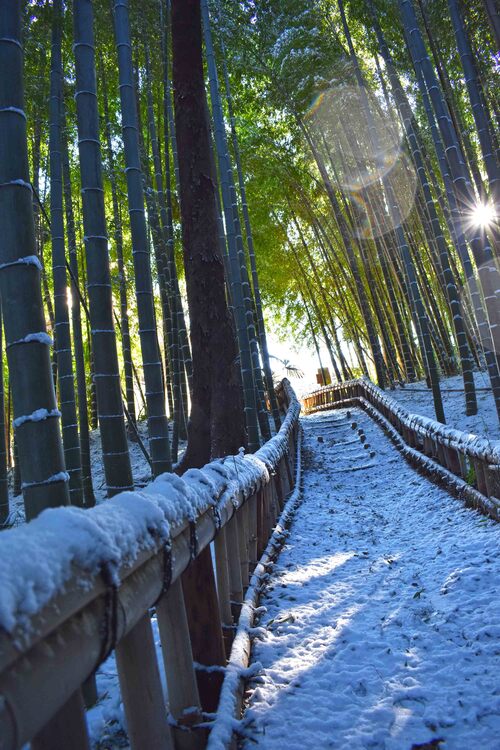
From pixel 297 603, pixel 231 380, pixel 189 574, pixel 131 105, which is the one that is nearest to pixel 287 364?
pixel 231 380

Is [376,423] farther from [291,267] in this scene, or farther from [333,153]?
[291,267]

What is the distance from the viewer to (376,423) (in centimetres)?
977

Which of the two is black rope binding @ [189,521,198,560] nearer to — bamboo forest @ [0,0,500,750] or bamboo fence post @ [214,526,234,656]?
bamboo forest @ [0,0,500,750]

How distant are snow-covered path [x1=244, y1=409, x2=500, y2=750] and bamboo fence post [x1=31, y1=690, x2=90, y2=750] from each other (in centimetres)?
87

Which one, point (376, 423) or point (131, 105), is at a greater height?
point (131, 105)

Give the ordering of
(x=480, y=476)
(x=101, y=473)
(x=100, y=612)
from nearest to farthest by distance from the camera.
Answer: (x=100, y=612), (x=480, y=476), (x=101, y=473)

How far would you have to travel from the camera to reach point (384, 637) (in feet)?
7.61

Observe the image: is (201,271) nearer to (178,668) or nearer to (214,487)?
(214,487)

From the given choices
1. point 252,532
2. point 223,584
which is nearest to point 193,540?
point 223,584

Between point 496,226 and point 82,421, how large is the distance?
6466mm

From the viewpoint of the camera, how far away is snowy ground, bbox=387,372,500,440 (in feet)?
22.8

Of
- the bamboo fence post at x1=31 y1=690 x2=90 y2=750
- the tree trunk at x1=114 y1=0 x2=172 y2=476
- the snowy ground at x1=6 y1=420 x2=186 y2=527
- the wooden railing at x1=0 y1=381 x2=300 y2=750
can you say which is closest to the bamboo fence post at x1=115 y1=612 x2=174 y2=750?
the wooden railing at x1=0 y1=381 x2=300 y2=750

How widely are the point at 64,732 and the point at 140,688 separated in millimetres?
268

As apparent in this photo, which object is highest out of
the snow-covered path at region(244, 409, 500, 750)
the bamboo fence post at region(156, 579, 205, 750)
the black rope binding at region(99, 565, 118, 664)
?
the black rope binding at region(99, 565, 118, 664)
